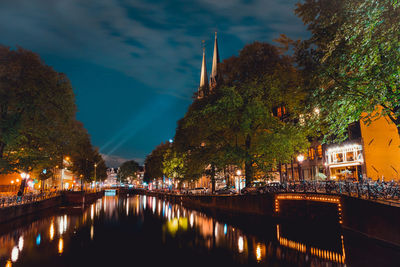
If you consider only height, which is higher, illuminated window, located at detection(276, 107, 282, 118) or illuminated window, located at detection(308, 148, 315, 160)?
illuminated window, located at detection(276, 107, 282, 118)

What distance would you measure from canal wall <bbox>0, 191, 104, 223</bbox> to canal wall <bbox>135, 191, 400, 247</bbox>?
2435 cm

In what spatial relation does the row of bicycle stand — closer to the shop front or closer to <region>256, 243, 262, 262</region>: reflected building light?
<region>256, 243, 262, 262</region>: reflected building light

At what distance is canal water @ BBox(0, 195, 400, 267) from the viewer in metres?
14.9

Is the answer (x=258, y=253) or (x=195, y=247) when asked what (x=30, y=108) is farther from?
(x=258, y=253)

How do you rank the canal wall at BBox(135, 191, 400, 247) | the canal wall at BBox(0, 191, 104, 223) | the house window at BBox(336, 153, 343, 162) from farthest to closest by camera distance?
the house window at BBox(336, 153, 343, 162), the canal wall at BBox(0, 191, 104, 223), the canal wall at BBox(135, 191, 400, 247)

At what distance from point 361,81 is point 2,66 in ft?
105

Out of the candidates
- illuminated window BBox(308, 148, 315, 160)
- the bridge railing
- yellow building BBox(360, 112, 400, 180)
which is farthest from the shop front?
the bridge railing

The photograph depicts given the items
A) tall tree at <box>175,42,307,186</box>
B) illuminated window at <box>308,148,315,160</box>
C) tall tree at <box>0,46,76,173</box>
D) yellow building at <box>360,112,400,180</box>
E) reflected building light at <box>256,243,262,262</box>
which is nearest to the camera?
reflected building light at <box>256,243,262,262</box>

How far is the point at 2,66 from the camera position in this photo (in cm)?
2958

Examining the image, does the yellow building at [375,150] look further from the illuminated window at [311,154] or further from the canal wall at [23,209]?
the canal wall at [23,209]

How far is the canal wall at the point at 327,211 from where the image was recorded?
16766mm

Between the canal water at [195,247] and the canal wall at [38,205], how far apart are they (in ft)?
6.80

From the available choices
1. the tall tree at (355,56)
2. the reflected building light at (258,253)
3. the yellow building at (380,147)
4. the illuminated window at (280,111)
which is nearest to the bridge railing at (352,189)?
the tall tree at (355,56)

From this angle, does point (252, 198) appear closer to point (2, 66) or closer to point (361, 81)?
point (361, 81)
